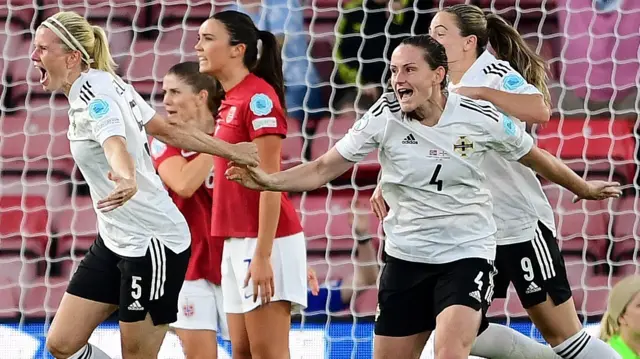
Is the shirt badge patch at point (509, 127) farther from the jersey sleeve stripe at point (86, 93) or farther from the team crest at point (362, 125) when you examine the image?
the jersey sleeve stripe at point (86, 93)

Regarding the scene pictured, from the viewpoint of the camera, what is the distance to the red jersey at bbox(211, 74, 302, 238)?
4812 mm

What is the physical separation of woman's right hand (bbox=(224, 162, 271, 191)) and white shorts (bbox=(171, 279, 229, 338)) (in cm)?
117

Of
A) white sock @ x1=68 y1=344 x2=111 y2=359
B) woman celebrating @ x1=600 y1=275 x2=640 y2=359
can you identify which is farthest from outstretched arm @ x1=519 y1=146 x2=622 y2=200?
white sock @ x1=68 y1=344 x2=111 y2=359

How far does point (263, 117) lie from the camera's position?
15.8 feet

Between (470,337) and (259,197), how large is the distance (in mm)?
1070

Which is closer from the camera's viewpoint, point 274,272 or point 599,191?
point 599,191

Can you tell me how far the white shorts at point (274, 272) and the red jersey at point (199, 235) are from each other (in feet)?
1.09

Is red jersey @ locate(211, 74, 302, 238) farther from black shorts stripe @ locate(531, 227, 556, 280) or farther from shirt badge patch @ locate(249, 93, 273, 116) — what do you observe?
black shorts stripe @ locate(531, 227, 556, 280)

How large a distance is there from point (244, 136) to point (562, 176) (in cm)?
117

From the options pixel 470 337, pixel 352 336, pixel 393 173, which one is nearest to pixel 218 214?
pixel 393 173

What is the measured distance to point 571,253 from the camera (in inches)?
289

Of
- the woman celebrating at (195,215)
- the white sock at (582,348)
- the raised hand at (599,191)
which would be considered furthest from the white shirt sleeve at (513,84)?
the woman celebrating at (195,215)

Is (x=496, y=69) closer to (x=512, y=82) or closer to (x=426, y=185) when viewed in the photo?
(x=512, y=82)

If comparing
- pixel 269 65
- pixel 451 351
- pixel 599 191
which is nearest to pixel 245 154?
pixel 269 65
